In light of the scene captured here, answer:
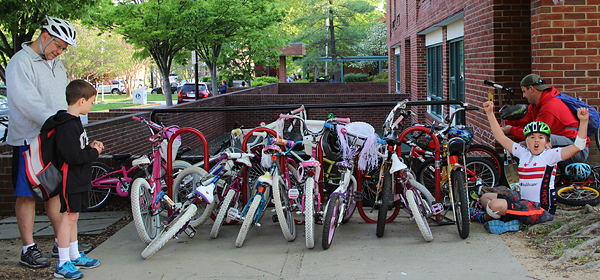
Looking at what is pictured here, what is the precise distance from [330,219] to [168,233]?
4.50ft

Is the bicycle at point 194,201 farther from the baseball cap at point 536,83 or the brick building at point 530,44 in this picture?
the brick building at point 530,44

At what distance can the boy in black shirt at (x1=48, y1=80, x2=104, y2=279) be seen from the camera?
162 inches

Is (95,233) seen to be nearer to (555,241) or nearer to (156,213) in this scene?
(156,213)

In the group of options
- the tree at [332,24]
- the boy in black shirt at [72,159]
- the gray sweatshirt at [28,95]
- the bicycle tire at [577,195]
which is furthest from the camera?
the tree at [332,24]

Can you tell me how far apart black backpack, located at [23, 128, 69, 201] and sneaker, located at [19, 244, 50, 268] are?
586mm

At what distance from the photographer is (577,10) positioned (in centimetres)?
602

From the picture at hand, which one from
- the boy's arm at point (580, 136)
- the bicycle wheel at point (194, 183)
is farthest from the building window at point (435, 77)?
the bicycle wheel at point (194, 183)

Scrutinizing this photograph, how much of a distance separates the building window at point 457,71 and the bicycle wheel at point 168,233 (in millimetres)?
7654

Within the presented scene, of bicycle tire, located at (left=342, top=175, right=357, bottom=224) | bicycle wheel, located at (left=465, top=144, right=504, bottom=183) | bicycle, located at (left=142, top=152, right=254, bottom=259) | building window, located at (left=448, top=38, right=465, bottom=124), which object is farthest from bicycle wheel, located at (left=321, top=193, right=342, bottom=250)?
building window, located at (left=448, top=38, right=465, bottom=124)

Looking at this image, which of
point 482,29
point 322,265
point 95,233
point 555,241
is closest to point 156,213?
point 95,233

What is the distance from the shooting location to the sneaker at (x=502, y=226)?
497cm

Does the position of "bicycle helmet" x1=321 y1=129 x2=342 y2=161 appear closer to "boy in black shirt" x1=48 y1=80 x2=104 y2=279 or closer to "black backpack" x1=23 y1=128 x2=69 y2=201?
"boy in black shirt" x1=48 y1=80 x2=104 y2=279

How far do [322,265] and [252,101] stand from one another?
48.5ft

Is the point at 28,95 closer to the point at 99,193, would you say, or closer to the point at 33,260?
the point at 33,260
